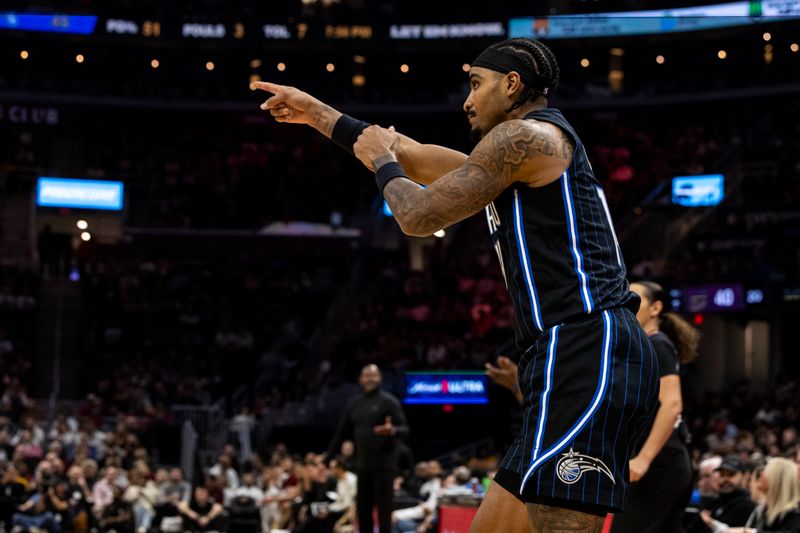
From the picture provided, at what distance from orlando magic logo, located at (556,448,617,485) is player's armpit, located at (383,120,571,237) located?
72cm

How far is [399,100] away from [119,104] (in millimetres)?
8003

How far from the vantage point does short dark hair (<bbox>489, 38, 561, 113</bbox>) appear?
3.31m

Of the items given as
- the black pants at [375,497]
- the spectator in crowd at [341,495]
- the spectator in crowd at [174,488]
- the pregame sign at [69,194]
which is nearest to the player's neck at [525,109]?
the black pants at [375,497]

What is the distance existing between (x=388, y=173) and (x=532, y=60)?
54cm

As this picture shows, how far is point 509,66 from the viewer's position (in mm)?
3309

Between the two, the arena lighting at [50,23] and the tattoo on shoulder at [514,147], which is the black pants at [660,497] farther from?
the arena lighting at [50,23]

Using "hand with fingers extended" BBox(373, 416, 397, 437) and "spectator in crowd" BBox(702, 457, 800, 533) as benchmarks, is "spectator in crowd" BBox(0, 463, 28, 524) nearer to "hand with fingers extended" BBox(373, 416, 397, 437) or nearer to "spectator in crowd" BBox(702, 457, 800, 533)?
"hand with fingers extended" BBox(373, 416, 397, 437)

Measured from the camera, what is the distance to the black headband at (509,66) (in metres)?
3.31

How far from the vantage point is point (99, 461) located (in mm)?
20031

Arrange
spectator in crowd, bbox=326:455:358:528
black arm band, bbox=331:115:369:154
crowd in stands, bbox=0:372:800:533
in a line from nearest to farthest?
black arm band, bbox=331:115:369:154, spectator in crowd, bbox=326:455:358:528, crowd in stands, bbox=0:372:800:533

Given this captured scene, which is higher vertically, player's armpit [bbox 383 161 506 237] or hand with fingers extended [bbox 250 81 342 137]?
hand with fingers extended [bbox 250 81 342 137]

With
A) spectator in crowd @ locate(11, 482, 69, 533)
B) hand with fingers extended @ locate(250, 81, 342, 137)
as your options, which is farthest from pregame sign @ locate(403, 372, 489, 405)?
hand with fingers extended @ locate(250, 81, 342, 137)

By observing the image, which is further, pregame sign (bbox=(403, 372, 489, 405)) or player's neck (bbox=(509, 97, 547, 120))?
pregame sign (bbox=(403, 372, 489, 405))

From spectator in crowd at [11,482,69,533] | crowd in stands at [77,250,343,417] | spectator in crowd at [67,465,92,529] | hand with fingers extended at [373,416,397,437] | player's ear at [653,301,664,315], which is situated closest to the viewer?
player's ear at [653,301,664,315]
